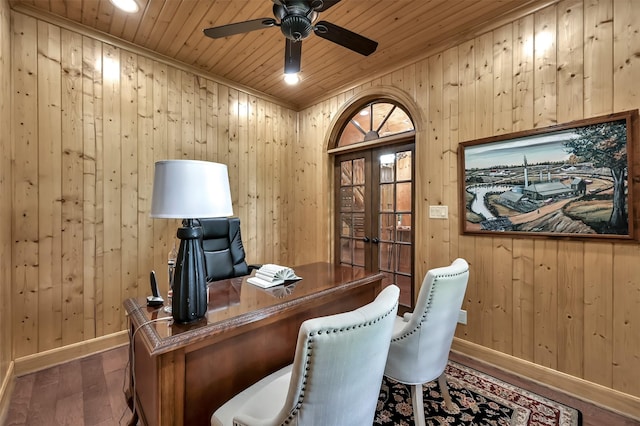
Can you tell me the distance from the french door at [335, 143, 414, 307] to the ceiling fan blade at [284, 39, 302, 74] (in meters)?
1.49

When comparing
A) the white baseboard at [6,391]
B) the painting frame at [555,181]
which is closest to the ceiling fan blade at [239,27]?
the painting frame at [555,181]

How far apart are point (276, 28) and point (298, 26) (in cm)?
84

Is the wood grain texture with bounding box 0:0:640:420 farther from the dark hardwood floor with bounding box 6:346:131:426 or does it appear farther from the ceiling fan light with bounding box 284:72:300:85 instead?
the ceiling fan light with bounding box 284:72:300:85

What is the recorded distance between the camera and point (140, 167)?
8.77ft

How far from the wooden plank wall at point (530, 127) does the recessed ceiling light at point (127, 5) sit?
2355 mm

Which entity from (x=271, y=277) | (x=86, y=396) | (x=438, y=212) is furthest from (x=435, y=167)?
(x=86, y=396)

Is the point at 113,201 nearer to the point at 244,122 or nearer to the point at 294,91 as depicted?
the point at 244,122

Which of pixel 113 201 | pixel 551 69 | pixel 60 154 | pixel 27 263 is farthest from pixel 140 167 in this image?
pixel 551 69

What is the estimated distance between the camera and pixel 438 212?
8.55 feet

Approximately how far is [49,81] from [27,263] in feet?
→ 4.72

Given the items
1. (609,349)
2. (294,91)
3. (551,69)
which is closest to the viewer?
(609,349)

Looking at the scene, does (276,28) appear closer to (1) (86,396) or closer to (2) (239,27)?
(2) (239,27)

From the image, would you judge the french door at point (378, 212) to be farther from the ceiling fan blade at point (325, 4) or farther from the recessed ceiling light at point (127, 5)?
the recessed ceiling light at point (127, 5)

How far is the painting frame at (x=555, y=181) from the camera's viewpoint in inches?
69.1
